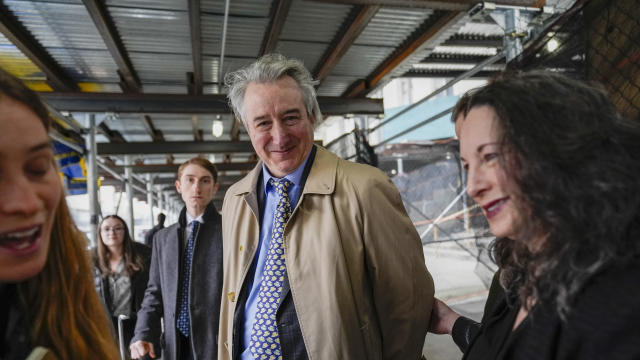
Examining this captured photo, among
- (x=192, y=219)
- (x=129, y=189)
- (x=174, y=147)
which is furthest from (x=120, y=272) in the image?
(x=129, y=189)

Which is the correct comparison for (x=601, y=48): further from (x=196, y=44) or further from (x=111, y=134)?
(x=111, y=134)

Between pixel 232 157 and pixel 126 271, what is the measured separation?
351 inches

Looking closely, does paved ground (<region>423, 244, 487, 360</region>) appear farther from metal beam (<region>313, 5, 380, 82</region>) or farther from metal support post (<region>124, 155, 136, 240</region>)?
metal support post (<region>124, 155, 136, 240</region>)

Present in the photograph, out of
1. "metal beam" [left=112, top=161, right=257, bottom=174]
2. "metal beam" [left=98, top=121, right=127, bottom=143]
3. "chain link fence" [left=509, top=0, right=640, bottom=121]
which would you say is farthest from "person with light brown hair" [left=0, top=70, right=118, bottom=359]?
"metal beam" [left=112, top=161, right=257, bottom=174]

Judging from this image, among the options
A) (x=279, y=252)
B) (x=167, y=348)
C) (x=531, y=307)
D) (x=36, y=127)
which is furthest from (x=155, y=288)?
(x=531, y=307)

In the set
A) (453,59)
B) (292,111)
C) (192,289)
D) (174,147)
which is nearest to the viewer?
(292,111)

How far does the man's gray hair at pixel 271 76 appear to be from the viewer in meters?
1.82

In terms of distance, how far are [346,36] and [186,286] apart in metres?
3.01

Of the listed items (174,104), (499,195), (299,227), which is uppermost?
(174,104)

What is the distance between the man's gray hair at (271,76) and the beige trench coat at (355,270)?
40cm

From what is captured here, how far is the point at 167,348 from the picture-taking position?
2.68 m

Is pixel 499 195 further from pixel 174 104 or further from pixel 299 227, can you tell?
pixel 174 104

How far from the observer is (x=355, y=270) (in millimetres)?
1626

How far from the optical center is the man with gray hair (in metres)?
1.58
